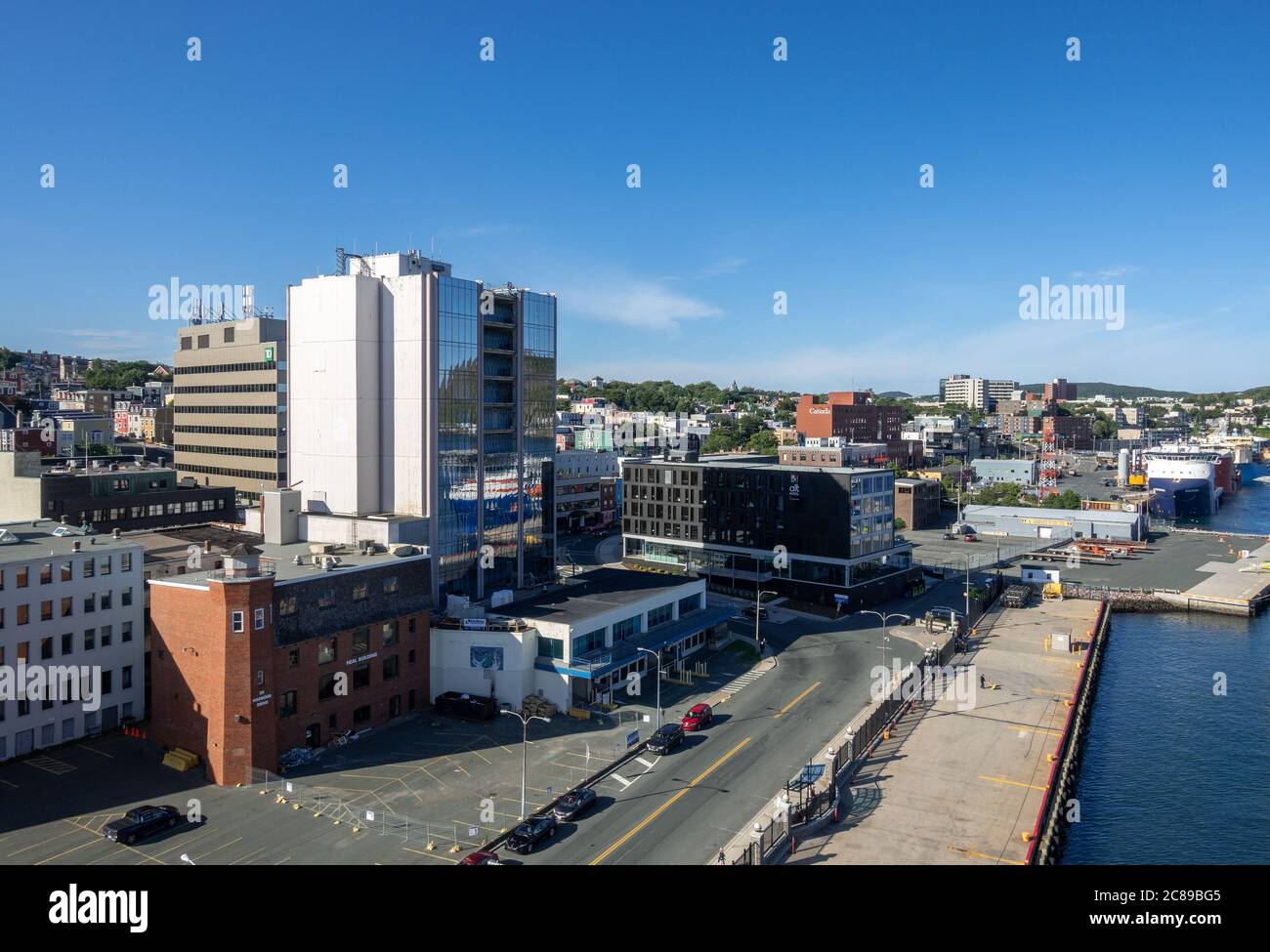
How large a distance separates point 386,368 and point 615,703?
29105mm

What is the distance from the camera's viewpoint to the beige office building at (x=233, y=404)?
8650 centimetres

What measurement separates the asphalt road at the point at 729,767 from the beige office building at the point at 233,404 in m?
54.9

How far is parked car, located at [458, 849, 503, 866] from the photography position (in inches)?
1286

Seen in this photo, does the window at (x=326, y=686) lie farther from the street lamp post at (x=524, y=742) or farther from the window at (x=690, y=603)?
the window at (x=690, y=603)

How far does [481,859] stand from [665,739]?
602 inches

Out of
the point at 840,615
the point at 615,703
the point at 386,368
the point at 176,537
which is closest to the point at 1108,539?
the point at 840,615

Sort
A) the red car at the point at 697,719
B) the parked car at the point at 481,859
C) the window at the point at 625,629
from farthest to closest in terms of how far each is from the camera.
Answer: the window at the point at 625,629, the red car at the point at 697,719, the parked car at the point at 481,859

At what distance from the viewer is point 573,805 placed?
3812 cm

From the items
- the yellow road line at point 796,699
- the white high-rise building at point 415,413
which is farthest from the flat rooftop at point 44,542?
the yellow road line at point 796,699

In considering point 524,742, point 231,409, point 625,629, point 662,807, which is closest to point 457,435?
point 625,629

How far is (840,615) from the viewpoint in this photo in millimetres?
78875

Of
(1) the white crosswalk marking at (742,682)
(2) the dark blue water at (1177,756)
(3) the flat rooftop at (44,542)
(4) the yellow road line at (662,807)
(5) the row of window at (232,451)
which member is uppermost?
(5) the row of window at (232,451)

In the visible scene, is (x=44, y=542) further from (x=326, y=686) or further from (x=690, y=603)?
(x=690, y=603)

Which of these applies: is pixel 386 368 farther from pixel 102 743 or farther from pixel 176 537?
pixel 102 743
